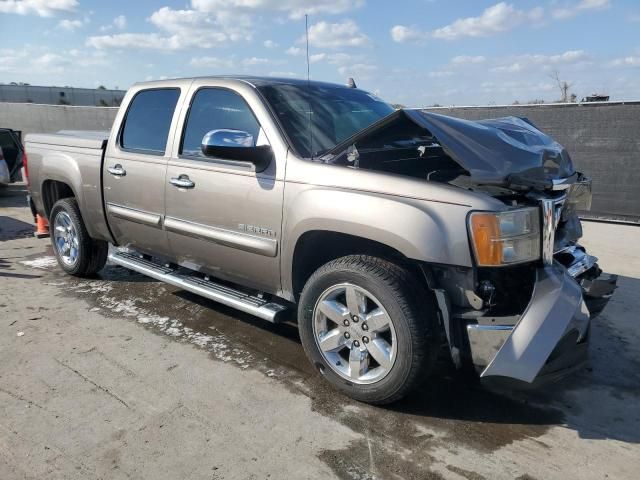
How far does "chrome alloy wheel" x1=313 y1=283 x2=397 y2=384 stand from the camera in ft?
9.67

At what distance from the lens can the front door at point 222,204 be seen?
3447 millimetres

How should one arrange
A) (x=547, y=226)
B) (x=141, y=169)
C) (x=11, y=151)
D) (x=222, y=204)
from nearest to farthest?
(x=547, y=226) → (x=222, y=204) → (x=141, y=169) → (x=11, y=151)

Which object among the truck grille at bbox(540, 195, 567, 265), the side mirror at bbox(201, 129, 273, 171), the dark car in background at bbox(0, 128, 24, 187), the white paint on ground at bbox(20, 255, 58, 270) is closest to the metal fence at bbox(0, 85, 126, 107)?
the dark car in background at bbox(0, 128, 24, 187)

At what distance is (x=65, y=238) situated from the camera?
5582 millimetres

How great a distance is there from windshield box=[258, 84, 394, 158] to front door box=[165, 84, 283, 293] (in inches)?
8.1

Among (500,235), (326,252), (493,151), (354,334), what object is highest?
(493,151)

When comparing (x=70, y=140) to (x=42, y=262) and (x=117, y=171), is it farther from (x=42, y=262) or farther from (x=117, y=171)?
(x=42, y=262)

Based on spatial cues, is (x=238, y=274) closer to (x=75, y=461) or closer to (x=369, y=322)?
(x=369, y=322)

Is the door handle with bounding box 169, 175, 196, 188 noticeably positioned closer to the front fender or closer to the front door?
the front door

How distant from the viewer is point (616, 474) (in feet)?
8.21

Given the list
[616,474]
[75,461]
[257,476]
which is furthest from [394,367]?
[75,461]

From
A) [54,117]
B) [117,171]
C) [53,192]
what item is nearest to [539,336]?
[117,171]

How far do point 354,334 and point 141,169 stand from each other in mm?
2377

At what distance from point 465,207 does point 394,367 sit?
947 millimetres
